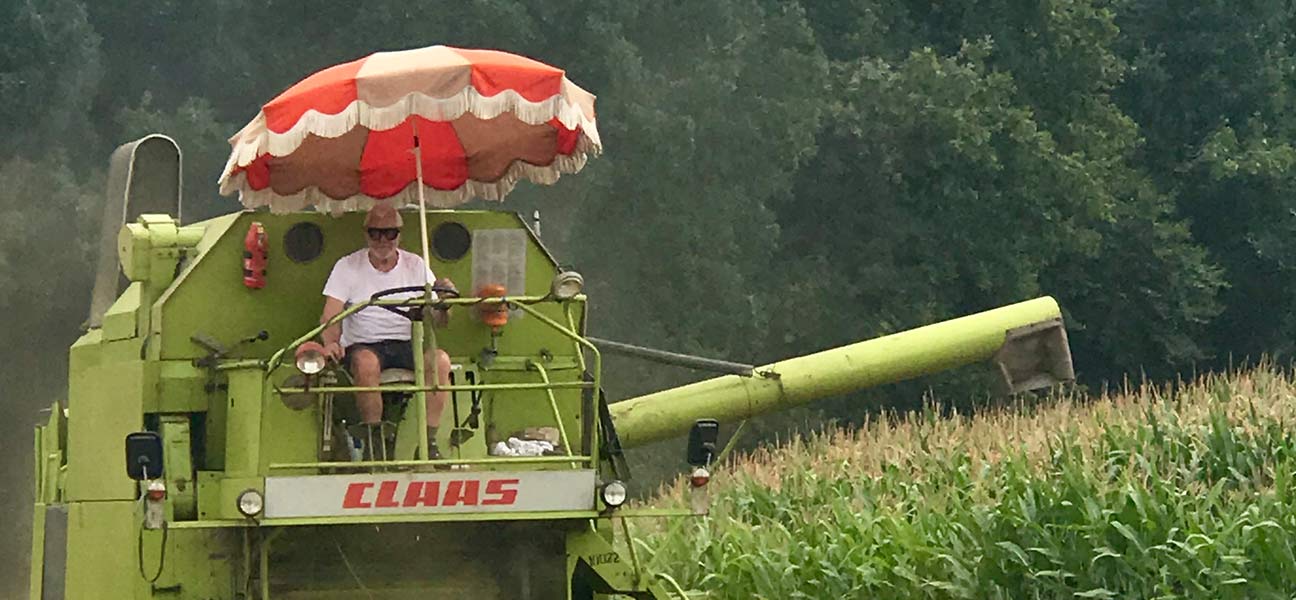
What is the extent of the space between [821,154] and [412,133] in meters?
27.2

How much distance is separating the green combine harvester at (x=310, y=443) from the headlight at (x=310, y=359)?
0.05ft

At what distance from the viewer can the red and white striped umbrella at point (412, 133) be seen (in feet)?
37.3

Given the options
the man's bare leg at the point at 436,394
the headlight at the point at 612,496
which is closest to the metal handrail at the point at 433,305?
the man's bare leg at the point at 436,394

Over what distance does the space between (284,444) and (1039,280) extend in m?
30.2

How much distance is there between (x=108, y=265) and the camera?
14000 mm

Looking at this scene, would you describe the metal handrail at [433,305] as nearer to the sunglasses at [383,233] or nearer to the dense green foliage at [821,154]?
→ the sunglasses at [383,233]

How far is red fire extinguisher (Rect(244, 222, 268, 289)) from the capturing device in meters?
12.2

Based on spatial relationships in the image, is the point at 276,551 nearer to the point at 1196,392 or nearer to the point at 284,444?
the point at 284,444

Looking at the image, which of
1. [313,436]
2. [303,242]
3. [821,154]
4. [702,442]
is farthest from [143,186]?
[821,154]

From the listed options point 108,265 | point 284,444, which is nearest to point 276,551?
point 284,444

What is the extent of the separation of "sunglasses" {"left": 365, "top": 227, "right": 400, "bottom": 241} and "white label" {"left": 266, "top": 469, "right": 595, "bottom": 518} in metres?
1.74

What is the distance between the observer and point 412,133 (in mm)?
13422

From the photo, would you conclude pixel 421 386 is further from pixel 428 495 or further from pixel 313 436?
pixel 313 436

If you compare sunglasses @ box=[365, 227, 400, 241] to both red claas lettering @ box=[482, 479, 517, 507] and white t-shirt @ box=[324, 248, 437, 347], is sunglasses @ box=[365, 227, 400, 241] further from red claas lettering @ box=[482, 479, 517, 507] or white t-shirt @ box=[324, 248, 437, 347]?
red claas lettering @ box=[482, 479, 517, 507]
